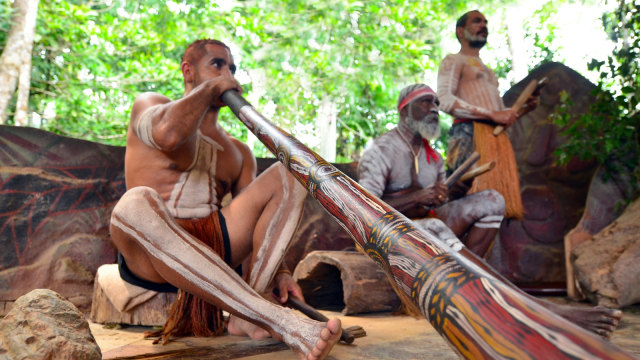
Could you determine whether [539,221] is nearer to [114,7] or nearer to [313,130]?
[313,130]

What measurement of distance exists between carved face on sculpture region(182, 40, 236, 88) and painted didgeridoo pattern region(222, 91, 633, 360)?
1079mm

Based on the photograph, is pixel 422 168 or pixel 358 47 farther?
pixel 358 47

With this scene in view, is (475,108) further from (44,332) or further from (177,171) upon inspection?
(44,332)

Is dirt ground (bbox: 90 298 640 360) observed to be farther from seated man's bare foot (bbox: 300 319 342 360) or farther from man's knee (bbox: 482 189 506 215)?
man's knee (bbox: 482 189 506 215)

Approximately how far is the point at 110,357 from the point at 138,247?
39 cm

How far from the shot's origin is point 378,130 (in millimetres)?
9227

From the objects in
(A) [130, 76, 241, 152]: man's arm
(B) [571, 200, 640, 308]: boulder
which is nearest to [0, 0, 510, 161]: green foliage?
(A) [130, 76, 241, 152]: man's arm

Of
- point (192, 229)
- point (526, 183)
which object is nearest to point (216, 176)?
point (192, 229)

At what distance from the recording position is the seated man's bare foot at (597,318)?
157cm

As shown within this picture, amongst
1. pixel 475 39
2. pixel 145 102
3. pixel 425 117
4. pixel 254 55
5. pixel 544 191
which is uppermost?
pixel 254 55

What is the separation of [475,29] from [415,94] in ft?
3.52

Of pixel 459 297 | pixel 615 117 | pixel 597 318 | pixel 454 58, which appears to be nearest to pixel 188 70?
pixel 459 297

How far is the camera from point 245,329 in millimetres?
1797

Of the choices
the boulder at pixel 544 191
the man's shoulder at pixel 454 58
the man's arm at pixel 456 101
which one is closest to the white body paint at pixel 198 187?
the man's arm at pixel 456 101
